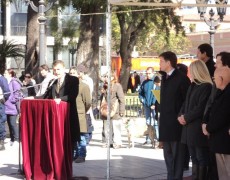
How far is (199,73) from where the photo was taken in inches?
333

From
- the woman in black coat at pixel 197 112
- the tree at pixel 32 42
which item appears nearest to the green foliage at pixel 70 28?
the tree at pixel 32 42

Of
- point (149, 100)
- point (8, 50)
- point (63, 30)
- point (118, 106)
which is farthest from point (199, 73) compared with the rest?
point (63, 30)

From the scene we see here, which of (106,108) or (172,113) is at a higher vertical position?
(172,113)

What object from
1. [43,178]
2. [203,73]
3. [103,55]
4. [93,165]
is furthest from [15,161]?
[103,55]

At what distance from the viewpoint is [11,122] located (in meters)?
14.8

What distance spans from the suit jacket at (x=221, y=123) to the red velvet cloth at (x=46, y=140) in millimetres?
2914

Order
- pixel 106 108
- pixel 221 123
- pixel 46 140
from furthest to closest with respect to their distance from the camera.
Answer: pixel 106 108, pixel 46 140, pixel 221 123

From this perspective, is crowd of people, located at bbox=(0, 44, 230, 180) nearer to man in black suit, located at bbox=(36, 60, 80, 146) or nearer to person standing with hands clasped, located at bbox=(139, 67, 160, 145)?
man in black suit, located at bbox=(36, 60, 80, 146)

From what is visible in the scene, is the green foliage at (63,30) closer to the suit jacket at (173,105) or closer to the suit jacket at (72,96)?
the suit jacket at (72,96)

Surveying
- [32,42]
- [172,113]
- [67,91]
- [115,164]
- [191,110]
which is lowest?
[115,164]

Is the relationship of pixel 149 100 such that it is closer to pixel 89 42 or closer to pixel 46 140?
pixel 46 140

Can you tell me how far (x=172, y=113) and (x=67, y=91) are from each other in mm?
1774

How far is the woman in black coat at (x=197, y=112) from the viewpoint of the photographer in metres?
8.41

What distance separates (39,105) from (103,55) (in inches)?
1497
